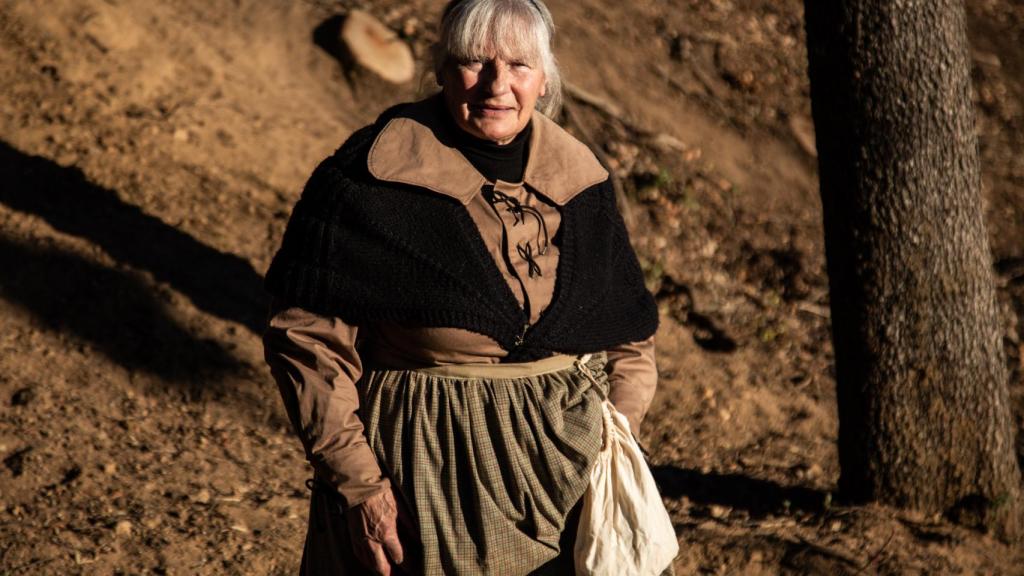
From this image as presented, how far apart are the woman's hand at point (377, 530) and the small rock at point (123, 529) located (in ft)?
6.88

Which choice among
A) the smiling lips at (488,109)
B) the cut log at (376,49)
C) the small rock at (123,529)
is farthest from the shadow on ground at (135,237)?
the smiling lips at (488,109)

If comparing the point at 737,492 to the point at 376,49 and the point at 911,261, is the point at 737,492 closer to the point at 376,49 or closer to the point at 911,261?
the point at 911,261

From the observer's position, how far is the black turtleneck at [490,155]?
2.42m

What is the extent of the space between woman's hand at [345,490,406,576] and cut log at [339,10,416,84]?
5454mm

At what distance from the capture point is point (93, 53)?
690cm

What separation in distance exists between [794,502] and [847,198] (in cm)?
147

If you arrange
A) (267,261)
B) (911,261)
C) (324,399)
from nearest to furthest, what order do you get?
(324,399) < (911,261) < (267,261)

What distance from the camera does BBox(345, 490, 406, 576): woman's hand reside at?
7.51ft

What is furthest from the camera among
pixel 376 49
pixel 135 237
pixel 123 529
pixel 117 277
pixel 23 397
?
pixel 376 49

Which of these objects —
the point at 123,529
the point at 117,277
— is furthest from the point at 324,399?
the point at 117,277

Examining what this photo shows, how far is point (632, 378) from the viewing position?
2.69m

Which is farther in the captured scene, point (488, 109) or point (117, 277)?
point (117, 277)

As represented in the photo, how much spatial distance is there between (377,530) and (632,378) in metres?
0.77

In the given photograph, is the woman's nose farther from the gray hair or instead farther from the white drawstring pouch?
the white drawstring pouch
